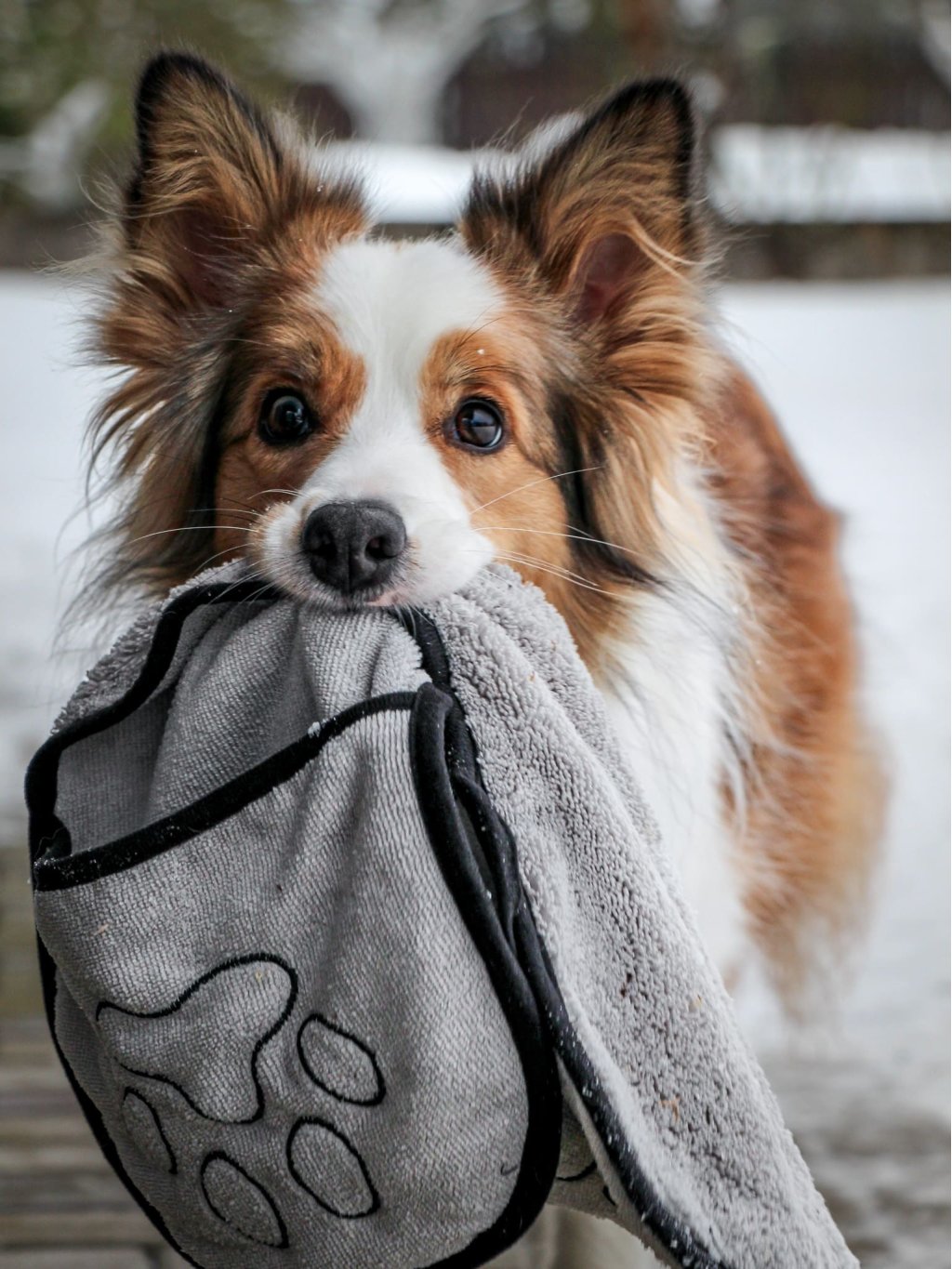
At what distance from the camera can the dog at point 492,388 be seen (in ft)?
5.99

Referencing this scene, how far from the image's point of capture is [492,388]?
6.15 feet

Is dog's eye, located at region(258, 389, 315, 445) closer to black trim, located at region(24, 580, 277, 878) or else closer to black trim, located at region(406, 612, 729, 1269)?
black trim, located at region(24, 580, 277, 878)

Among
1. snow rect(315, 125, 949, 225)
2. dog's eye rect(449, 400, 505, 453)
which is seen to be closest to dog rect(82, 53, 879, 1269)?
dog's eye rect(449, 400, 505, 453)

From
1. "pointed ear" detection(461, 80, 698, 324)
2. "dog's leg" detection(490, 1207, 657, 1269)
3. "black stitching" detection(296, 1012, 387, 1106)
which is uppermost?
"pointed ear" detection(461, 80, 698, 324)

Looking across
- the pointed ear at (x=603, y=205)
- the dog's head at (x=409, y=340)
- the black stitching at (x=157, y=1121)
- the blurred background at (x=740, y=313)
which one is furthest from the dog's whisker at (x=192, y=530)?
the black stitching at (x=157, y=1121)

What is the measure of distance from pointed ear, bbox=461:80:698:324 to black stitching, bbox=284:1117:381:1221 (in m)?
1.17

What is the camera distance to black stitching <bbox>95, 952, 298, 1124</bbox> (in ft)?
4.66

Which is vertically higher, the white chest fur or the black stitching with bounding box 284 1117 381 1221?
the white chest fur

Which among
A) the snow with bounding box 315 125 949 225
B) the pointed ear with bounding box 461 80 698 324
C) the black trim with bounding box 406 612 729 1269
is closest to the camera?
the black trim with bounding box 406 612 729 1269

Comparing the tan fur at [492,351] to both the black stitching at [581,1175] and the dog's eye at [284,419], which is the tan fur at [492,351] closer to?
the dog's eye at [284,419]

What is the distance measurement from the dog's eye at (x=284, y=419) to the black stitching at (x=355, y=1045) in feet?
2.50

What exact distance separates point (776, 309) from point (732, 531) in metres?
9.50

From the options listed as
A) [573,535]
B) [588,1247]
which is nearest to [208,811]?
[573,535]

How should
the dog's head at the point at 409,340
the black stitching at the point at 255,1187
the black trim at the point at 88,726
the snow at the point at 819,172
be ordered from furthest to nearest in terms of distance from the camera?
the snow at the point at 819,172 → the dog's head at the point at 409,340 → the black trim at the point at 88,726 → the black stitching at the point at 255,1187
